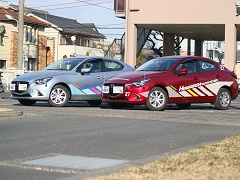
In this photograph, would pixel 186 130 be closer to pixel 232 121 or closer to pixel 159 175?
pixel 232 121

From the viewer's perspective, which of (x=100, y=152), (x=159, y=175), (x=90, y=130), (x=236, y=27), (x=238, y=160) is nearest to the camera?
(x=159, y=175)

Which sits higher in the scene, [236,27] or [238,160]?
[236,27]

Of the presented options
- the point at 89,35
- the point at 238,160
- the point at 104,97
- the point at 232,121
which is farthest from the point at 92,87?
the point at 89,35

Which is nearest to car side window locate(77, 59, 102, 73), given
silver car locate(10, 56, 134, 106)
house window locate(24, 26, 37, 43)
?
silver car locate(10, 56, 134, 106)

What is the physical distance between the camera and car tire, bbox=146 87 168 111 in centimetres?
1752

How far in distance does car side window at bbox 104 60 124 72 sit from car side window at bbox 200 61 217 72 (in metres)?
2.64

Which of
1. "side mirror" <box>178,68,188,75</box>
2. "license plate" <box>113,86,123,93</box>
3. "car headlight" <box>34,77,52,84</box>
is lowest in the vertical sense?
"license plate" <box>113,86,123,93</box>

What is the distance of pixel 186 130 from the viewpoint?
12.2 metres

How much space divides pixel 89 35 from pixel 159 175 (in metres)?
76.8

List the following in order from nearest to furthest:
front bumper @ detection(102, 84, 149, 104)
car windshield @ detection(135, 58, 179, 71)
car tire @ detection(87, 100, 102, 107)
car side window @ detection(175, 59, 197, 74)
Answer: front bumper @ detection(102, 84, 149, 104)
car windshield @ detection(135, 58, 179, 71)
car side window @ detection(175, 59, 197, 74)
car tire @ detection(87, 100, 102, 107)

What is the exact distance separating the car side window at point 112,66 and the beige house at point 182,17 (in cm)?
1923

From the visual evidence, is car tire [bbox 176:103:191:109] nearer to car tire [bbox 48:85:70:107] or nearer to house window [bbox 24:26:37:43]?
car tire [bbox 48:85:70:107]

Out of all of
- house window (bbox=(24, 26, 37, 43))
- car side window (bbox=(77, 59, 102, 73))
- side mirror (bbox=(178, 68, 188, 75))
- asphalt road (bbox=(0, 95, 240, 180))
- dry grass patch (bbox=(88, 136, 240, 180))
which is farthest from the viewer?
house window (bbox=(24, 26, 37, 43))

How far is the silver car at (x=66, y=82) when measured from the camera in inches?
713
